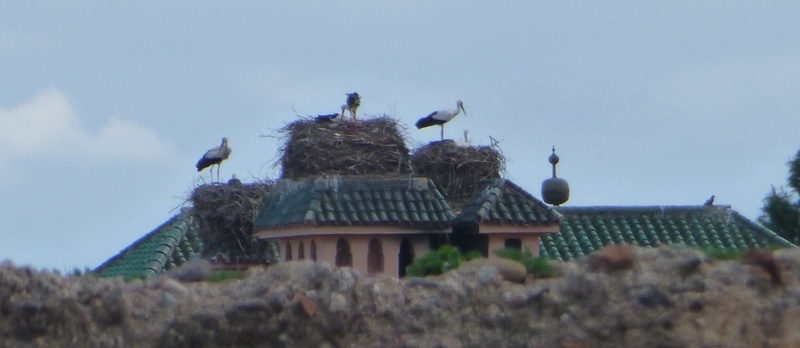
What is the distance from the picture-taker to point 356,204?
501 inches

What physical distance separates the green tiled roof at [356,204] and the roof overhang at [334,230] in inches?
1.9

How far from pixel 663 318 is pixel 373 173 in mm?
8811

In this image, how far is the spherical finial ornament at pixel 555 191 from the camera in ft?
54.9

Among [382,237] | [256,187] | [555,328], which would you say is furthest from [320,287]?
[256,187]

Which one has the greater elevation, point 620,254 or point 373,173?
point 373,173

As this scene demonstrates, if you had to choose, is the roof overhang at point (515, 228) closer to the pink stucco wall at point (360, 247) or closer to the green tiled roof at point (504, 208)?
the green tiled roof at point (504, 208)

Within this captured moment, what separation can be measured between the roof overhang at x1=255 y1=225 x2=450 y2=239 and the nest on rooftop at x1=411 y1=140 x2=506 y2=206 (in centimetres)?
122

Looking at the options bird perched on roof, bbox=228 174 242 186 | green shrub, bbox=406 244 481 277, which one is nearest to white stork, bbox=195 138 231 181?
bird perched on roof, bbox=228 174 242 186

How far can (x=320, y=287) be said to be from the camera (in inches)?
181

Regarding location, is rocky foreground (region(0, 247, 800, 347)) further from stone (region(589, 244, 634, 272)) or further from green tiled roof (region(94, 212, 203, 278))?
green tiled roof (region(94, 212, 203, 278))

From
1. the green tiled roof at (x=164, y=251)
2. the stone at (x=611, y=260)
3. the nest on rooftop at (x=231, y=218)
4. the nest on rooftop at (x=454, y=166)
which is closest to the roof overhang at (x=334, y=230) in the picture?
the nest on rooftop at (x=454, y=166)

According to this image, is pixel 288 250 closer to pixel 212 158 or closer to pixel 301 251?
pixel 301 251

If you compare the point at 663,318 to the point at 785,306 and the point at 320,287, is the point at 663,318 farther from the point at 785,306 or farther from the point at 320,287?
the point at 320,287

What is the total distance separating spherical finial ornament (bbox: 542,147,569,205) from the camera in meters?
16.7
